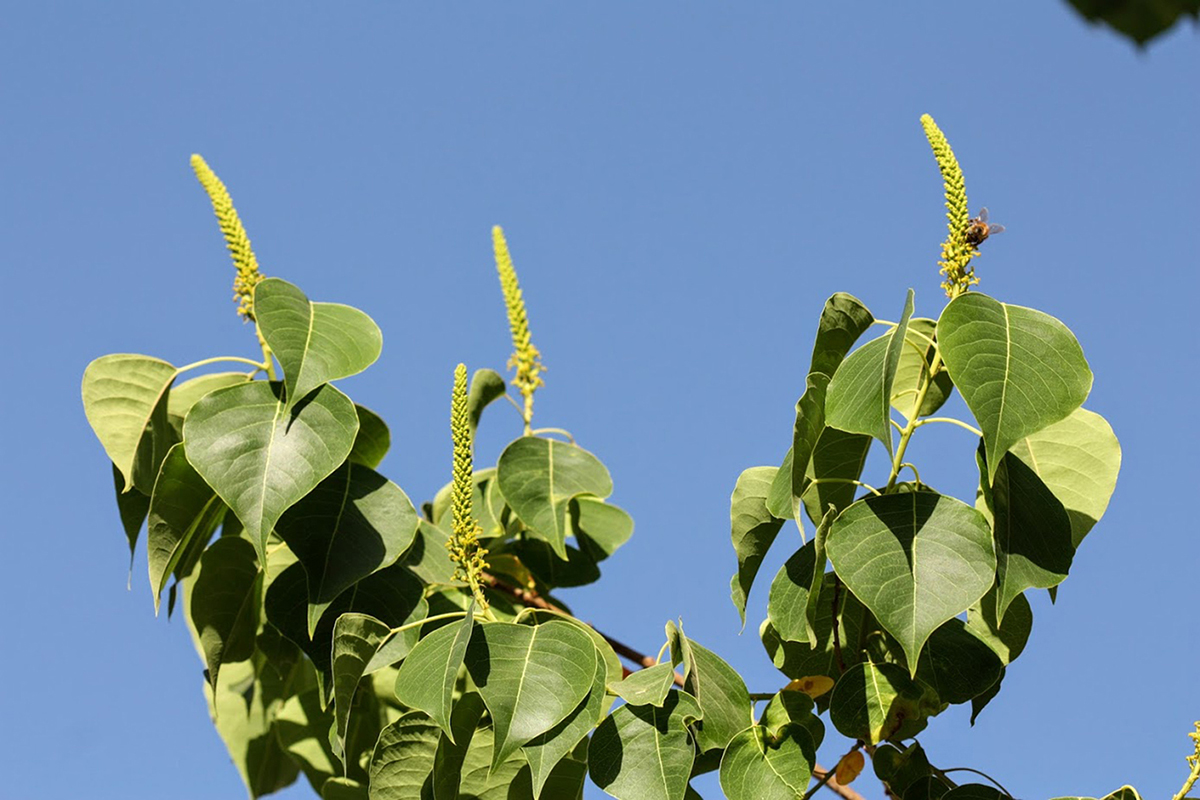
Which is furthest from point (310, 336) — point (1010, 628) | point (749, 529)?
point (1010, 628)

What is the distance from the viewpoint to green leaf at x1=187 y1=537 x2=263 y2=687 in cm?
267

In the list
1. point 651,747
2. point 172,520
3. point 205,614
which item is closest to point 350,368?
point 172,520

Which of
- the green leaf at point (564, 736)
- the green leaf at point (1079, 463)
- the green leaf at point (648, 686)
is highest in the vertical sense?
the green leaf at point (1079, 463)

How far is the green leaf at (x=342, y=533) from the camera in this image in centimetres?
236

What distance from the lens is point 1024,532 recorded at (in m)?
2.00

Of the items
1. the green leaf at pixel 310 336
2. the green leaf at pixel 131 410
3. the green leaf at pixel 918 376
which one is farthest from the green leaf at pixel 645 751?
the green leaf at pixel 131 410

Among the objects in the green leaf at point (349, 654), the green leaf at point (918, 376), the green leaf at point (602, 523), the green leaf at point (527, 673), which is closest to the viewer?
the green leaf at point (527, 673)

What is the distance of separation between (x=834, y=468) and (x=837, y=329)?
0.33 m

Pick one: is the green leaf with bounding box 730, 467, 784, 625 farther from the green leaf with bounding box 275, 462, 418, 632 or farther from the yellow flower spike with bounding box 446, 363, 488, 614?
the green leaf with bounding box 275, 462, 418, 632

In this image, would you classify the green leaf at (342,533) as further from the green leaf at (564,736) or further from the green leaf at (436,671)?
the green leaf at (564,736)

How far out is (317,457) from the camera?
2.28 metres

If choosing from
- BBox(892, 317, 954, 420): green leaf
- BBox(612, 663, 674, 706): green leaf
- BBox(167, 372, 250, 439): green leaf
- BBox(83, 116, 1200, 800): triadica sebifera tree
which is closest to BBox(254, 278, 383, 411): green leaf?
BBox(83, 116, 1200, 800): triadica sebifera tree

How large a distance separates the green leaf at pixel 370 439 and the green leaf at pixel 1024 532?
4.38ft

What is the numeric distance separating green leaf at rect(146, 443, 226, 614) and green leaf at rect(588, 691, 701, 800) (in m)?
1.01
